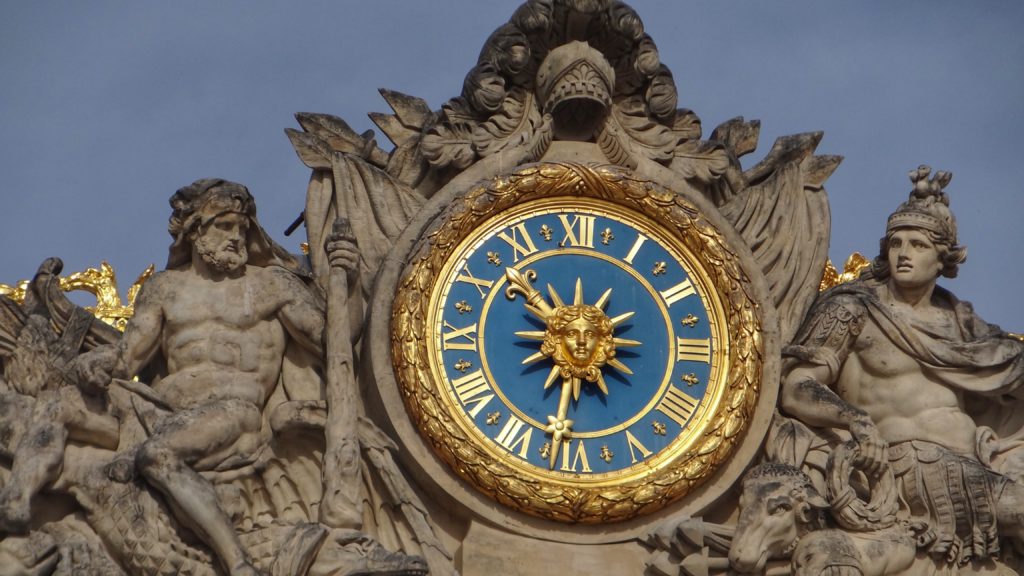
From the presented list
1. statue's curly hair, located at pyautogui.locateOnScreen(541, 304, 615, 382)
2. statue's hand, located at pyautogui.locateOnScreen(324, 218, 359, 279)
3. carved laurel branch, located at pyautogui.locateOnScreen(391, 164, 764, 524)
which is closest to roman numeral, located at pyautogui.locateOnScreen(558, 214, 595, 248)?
carved laurel branch, located at pyautogui.locateOnScreen(391, 164, 764, 524)

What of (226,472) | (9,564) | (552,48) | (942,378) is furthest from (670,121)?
(9,564)

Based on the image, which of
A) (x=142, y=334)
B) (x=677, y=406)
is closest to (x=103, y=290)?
(x=142, y=334)

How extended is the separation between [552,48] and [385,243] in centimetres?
185

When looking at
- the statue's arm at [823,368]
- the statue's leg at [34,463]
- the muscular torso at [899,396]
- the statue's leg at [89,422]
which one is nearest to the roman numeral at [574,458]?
the statue's arm at [823,368]

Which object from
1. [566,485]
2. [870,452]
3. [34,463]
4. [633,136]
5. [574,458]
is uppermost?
[633,136]

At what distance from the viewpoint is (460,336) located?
2155cm

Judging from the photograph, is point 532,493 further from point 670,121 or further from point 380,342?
point 670,121

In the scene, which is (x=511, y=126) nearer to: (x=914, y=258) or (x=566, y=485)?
(x=566, y=485)

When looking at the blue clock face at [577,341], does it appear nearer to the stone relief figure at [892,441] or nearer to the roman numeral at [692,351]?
the roman numeral at [692,351]

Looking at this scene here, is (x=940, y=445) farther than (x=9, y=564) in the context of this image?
Yes

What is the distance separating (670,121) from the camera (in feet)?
73.9

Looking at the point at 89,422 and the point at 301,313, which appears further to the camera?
the point at 301,313

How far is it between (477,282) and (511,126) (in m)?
1.24

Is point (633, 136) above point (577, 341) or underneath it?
above
